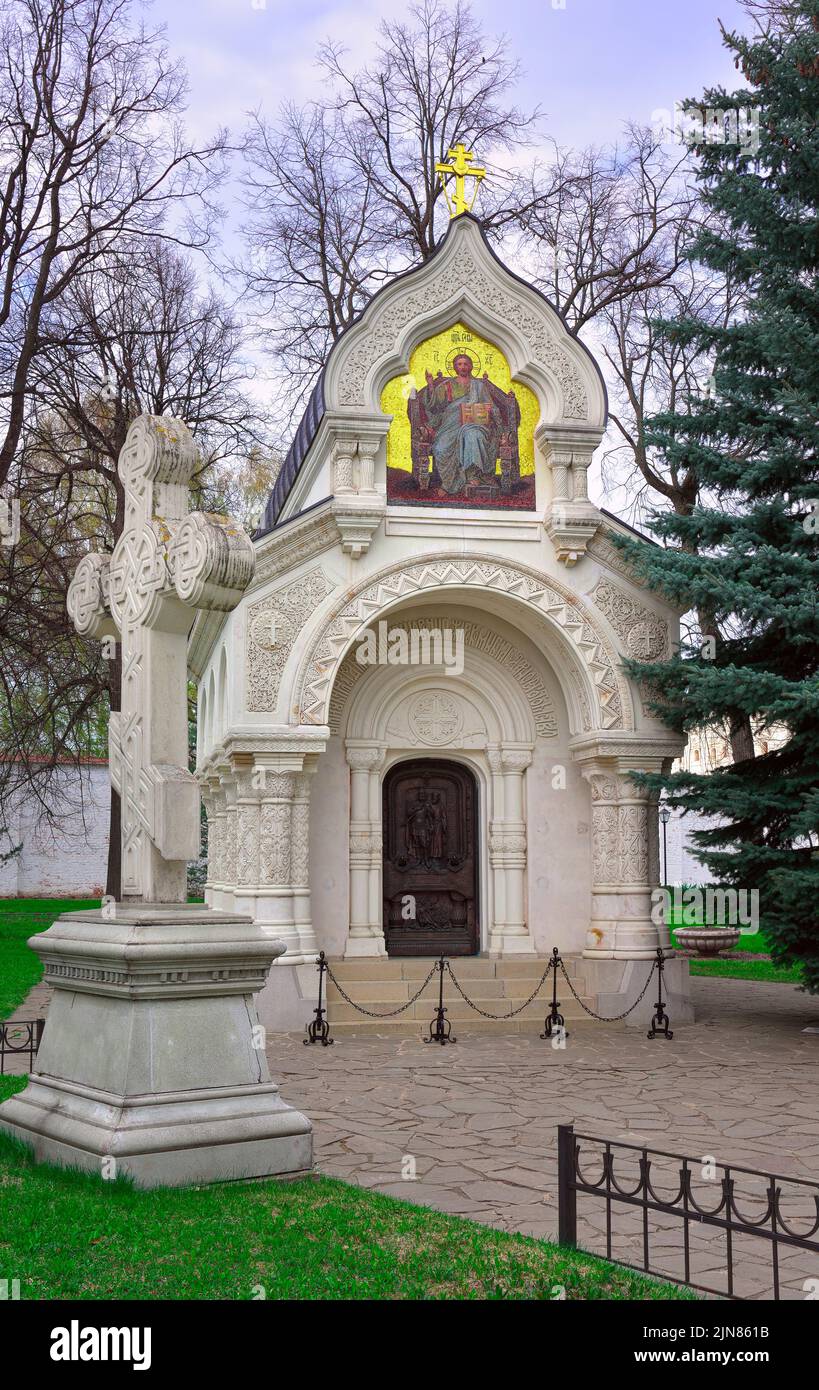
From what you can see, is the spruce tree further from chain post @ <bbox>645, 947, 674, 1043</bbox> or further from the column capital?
the column capital

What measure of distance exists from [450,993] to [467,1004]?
8.4 inches

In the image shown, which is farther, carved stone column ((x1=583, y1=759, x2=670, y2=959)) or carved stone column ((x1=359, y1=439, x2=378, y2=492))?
carved stone column ((x1=583, y1=759, x2=670, y2=959))

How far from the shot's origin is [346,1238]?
488 centimetres

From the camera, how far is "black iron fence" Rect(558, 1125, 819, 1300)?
4.07 metres

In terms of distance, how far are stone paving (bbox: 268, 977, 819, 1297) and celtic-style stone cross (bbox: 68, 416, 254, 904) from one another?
203 cm

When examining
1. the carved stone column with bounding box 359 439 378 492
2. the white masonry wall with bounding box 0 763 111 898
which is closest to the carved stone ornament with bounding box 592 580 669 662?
the carved stone column with bounding box 359 439 378 492

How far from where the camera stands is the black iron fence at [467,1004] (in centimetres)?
1168

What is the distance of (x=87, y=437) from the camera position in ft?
60.6

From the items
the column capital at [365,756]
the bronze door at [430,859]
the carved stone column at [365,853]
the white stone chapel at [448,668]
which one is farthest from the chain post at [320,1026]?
the column capital at [365,756]

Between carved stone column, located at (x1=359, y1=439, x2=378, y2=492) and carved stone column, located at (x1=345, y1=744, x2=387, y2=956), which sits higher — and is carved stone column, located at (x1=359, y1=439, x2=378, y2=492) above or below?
above

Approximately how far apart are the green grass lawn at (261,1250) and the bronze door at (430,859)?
855 cm

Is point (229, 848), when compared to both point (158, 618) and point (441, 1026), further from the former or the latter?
point (158, 618)

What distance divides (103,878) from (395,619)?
26.8 m

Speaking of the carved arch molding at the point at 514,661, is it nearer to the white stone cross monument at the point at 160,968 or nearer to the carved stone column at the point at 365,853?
the carved stone column at the point at 365,853
